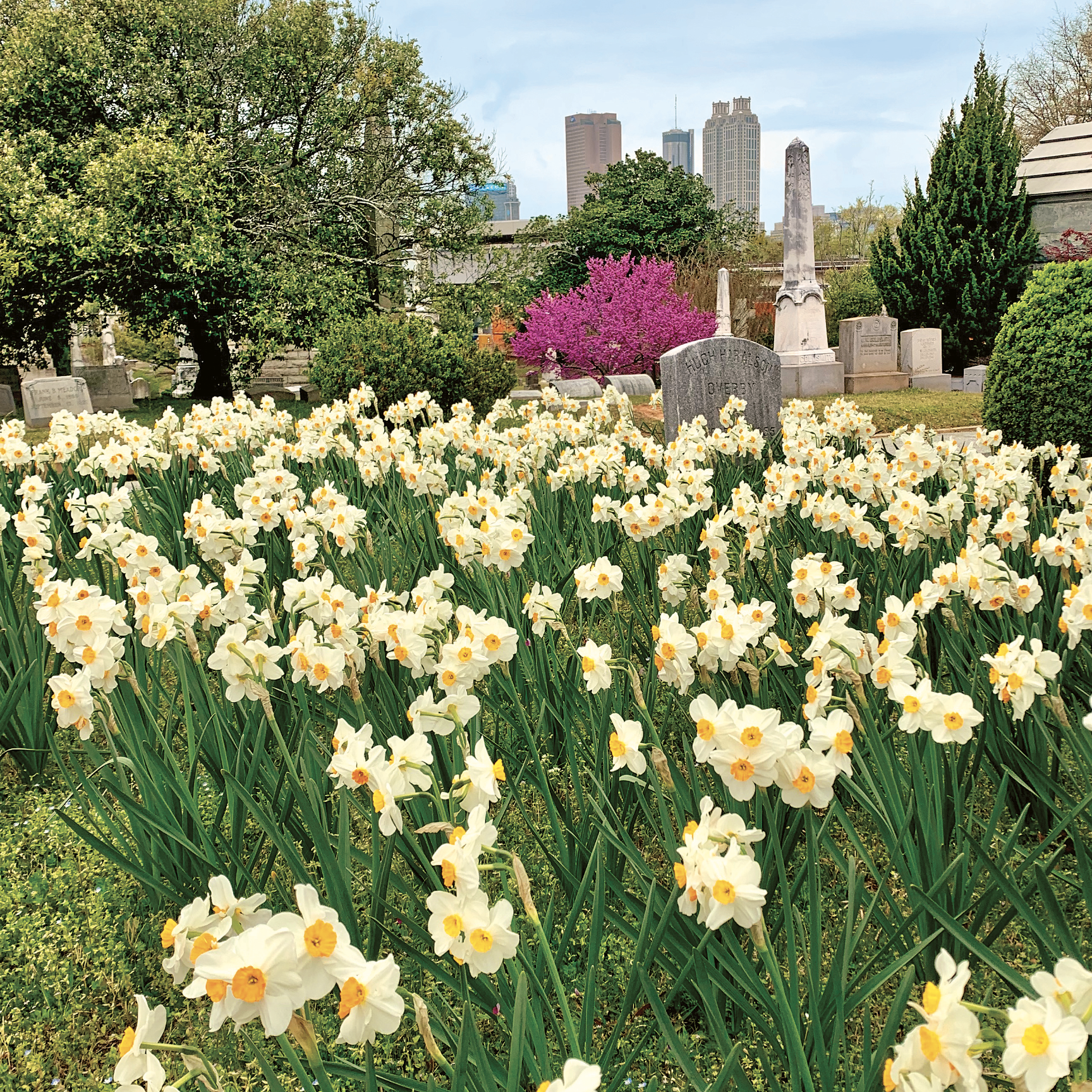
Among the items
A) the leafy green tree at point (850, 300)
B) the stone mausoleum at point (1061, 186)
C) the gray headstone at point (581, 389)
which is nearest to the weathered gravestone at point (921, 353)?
the stone mausoleum at point (1061, 186)

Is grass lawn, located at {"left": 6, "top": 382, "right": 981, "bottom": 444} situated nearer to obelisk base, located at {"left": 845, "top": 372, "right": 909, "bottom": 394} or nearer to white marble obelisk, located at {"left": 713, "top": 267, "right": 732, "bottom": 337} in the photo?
obelisk base, located at {"left": 845, "top": 372, "right": 909, "bottom": 394}

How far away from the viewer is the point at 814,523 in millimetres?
3350

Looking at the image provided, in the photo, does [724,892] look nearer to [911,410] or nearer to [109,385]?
[911,410]

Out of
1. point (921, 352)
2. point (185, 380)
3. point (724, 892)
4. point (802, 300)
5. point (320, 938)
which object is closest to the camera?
point (320, 938)

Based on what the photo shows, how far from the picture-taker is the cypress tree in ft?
50.4

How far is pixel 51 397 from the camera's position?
14562mm

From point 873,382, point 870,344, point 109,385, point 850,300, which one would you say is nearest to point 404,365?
point 873,382

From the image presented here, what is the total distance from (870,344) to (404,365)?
307 inches

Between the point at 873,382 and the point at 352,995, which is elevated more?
the point at 873,382

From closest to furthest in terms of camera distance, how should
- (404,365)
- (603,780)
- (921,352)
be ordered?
(603,780), (404,365), (921,352)

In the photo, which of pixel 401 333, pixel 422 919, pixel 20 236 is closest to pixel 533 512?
pixel 422 919

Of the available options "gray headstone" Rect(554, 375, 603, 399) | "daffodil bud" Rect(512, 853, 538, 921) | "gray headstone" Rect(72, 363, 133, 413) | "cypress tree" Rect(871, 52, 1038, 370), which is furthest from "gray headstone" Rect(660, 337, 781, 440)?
"gray headstone" Rect(72, 363, 133, 413)

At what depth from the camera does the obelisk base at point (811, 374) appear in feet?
44.2

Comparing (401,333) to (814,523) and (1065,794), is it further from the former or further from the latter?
(1065,794)
